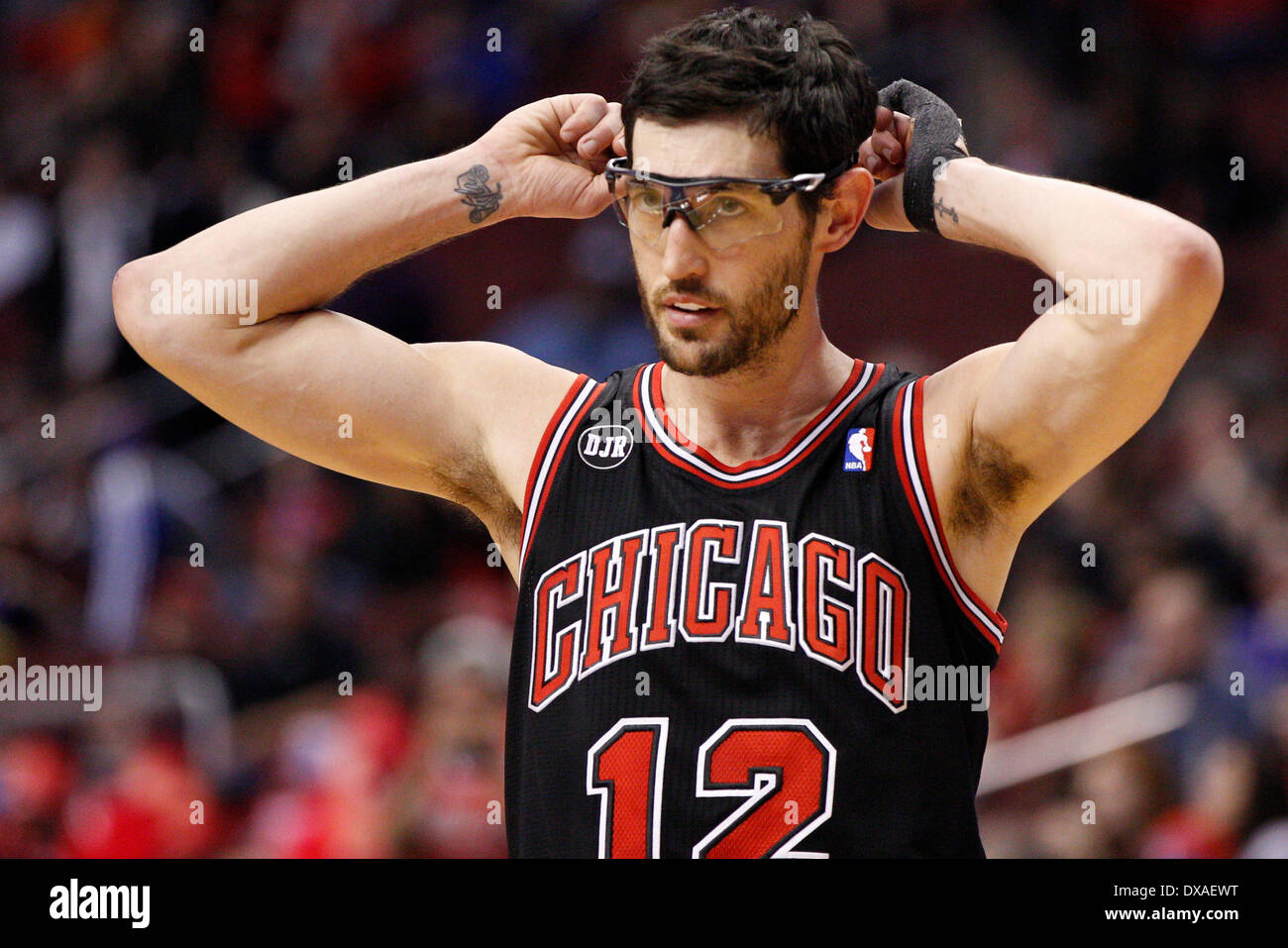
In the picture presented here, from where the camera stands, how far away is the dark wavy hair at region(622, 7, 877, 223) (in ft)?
9.12

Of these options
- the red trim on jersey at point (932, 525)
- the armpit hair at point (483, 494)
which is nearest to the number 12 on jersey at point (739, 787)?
the red trim on jersey at point (932, 525)

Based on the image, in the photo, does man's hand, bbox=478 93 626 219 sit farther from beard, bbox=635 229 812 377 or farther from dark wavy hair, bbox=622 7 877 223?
beard, bbox=635 229 812 377

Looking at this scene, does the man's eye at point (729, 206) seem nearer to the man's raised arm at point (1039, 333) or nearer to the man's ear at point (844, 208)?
the man's ear at point (844, 208)

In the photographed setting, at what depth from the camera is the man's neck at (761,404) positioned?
9.83 feet

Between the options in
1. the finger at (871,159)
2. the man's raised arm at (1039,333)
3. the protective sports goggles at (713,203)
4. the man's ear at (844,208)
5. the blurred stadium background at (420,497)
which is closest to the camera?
the man's raised arm at (1039,333)

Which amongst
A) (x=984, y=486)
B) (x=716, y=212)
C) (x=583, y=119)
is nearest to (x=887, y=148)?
(x=716, y=212)

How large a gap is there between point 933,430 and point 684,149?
710 mm

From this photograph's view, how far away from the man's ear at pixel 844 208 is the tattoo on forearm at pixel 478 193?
67cm

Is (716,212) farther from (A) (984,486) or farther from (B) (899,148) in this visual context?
(A) (984,486)

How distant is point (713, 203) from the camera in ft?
9.07

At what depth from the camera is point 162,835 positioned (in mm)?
6086

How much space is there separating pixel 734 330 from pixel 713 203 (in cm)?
23

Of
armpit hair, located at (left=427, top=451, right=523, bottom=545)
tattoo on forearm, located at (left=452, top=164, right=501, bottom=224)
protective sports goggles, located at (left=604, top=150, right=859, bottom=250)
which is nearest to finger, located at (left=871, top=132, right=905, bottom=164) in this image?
protective sports goggles, located at (left=604, top=150, right=859, bottom=250)
